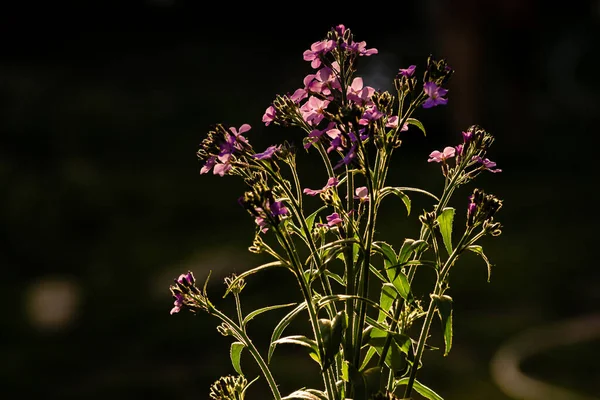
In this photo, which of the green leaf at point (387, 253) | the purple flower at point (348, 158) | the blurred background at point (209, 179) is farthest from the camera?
the blurred background at point (209, 179)

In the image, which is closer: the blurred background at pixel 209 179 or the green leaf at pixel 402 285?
the green leaf at pixel 402 285

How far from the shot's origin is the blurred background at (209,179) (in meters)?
2.76

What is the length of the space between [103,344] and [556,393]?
158 cm

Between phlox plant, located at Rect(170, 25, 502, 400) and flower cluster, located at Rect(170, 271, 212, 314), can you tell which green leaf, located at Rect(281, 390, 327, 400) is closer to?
phlox plant, located at Rect(170, 25, 502, 400)

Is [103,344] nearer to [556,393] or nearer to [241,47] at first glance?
[556,393]

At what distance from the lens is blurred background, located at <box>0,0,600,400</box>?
2756 mm

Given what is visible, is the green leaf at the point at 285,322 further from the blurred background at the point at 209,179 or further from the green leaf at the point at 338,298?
the blurred background at the point at 209,179

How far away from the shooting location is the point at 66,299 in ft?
10.7

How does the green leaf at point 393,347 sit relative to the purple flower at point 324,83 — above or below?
below

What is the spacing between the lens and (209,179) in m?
4.35

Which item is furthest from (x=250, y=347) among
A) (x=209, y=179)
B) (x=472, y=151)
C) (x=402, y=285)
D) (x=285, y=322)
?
(x=209, y=179)

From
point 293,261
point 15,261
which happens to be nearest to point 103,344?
point 15,261

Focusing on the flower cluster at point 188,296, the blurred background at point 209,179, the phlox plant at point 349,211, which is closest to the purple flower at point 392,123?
the phlox plant at point 349,211

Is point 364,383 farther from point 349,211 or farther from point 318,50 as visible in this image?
point 318,50
